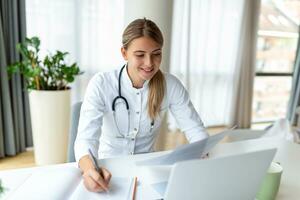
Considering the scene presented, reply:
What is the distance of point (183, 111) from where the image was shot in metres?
1.42

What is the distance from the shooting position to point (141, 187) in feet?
3.20

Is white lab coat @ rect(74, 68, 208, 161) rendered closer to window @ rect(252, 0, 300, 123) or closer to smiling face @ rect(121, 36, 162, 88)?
smiling face @ rect(121, 36, 162, 88)

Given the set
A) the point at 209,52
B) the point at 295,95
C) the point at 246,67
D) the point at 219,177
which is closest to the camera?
the point at 219,177

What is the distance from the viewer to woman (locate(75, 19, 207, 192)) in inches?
47.7

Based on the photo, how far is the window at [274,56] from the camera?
407 cm

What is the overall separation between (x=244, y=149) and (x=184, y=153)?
2.10 feet

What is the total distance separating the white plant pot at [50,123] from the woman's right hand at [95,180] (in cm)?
165

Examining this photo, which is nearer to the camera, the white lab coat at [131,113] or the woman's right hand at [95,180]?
the woman's right hand at [95,180]

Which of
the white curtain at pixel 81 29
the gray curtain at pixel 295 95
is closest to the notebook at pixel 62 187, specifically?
the white curtain at pixel 81 29

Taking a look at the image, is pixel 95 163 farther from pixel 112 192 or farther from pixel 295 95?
pixel 295 95

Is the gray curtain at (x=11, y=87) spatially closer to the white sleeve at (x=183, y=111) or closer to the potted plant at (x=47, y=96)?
the potted plant at (x=47, y=96)

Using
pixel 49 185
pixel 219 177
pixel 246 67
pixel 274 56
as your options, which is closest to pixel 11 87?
pixel 49 185

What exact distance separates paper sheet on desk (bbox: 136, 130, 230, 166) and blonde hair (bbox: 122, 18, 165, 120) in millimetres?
473

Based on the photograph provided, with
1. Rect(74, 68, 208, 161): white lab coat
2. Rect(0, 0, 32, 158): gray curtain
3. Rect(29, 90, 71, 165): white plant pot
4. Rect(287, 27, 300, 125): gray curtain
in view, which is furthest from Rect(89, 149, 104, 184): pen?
Rect(287, 27, 300, 125): gray curtain
